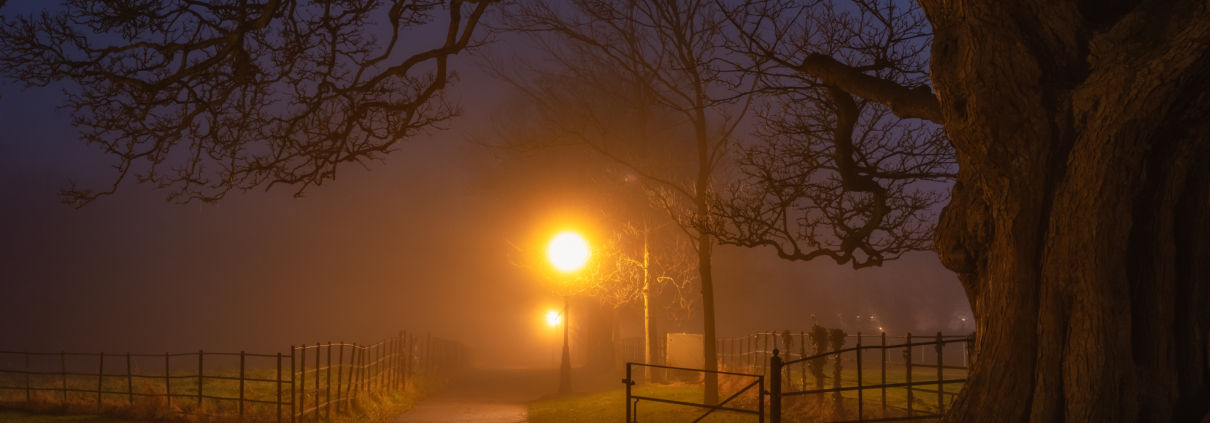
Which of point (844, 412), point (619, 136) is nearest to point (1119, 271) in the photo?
point (844, 412)

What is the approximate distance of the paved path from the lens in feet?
53.0

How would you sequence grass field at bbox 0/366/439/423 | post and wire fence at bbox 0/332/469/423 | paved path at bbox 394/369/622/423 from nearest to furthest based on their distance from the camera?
post and wire fence at bbox 0/332/469/423 < grass field at bbox 0/366/439/423 < paved path at bbox 394/369/622/423

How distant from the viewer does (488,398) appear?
21.9m

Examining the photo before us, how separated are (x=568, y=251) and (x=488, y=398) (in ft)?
17.0

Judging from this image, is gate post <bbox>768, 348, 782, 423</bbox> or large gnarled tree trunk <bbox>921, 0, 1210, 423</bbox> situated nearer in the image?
large gnarled tree trunk <bbox>921, 0, 1210, 423</bbox>

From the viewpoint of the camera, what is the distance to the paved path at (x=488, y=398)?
53.0 ft

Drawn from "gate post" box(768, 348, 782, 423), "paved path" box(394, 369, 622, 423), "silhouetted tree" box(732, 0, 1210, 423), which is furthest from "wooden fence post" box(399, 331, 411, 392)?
"silhouetted tree" box(732, 0, 1210, 423)

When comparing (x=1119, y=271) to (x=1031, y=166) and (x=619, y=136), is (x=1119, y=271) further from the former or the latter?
(x=619, y=136)

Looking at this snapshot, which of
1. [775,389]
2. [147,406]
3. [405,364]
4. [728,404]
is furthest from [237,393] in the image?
[775,389]

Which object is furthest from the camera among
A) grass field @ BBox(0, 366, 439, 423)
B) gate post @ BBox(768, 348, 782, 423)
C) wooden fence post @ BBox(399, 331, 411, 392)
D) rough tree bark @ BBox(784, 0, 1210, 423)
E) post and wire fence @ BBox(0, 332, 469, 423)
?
wooden fence post @ BBox(399, 331, 411, 392)

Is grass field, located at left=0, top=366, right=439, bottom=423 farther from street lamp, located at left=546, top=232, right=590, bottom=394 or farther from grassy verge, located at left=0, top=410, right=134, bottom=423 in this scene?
street lamp, located at left=546, top=232, right=590, bottom=394

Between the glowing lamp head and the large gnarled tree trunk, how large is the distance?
1762 centimetres

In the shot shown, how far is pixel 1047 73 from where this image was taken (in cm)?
518

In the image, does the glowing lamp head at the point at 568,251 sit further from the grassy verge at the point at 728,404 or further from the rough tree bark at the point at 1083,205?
the rough tree bark at the point at 1083,205
